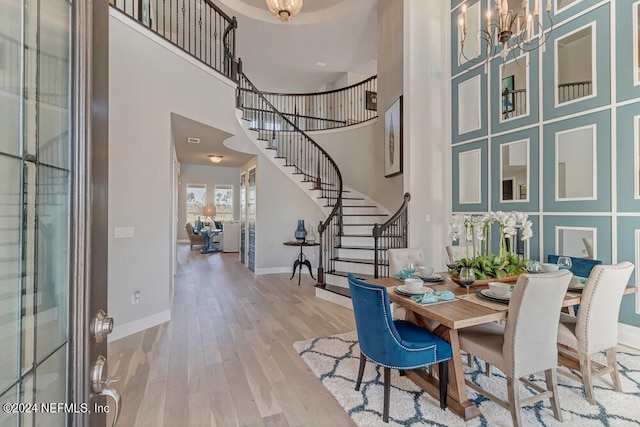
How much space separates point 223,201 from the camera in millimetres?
13039

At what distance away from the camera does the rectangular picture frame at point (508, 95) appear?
4066 millimetres

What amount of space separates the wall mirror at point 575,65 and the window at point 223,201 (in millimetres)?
11789

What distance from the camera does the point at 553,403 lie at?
1864 millimetres

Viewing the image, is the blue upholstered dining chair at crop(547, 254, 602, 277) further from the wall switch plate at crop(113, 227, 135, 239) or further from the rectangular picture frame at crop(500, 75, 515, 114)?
the wall switch plate at crop(113, 227, 135, 239)

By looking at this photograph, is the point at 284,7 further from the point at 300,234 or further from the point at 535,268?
the point at 535,268

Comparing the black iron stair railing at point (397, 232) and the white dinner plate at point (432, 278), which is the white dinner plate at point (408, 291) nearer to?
the white dinner plate at point (432, 278)

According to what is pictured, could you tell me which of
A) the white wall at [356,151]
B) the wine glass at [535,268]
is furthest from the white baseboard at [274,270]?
the wine glass at [535,268]

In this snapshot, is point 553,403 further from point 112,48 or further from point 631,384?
point 112,48

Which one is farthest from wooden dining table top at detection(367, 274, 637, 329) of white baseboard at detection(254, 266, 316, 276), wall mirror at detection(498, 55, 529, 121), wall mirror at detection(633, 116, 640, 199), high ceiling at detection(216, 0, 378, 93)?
high ceiling at detection(216, 0, 378, 93)

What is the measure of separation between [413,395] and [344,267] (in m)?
2.92

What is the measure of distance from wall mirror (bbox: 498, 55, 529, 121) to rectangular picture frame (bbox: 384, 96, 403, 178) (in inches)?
56.3

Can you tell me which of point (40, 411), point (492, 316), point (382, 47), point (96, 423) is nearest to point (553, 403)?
point (492, 316)

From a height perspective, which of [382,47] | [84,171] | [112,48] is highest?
[382,47]

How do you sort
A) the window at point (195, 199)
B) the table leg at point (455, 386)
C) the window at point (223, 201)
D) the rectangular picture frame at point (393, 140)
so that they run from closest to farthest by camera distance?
A: 1. the table leg at point (455, 386)
2. the rectangular picture frame at point (393, 140)
3. the window at point (195, 199)
4. the window at point (223, 201)
